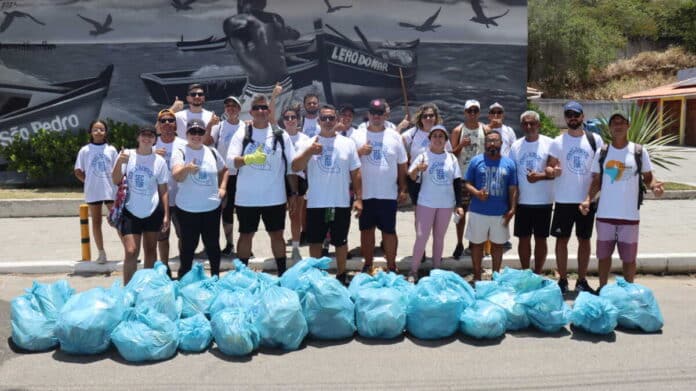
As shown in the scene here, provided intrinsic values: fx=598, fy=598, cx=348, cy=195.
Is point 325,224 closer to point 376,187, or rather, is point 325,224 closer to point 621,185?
point 376,187

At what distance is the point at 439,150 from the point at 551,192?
1227 millimetres

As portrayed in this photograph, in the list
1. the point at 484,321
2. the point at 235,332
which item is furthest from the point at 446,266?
the point at 235,332

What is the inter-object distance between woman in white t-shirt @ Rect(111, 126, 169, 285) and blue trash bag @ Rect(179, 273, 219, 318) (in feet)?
3.10

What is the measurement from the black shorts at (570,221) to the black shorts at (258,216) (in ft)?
9.22

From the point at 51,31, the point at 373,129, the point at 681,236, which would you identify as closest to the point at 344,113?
the point at 373,129

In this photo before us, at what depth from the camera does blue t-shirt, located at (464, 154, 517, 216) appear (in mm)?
6156

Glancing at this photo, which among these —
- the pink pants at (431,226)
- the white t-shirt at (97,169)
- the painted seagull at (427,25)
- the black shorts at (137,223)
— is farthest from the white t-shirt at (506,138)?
the painted seagull at (427,25)

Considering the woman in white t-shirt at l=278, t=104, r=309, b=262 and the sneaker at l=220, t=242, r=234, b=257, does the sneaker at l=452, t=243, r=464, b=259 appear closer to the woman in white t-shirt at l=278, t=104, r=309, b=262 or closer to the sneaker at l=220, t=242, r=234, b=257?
the woman in white t-shirt at l=278, t=104, r=309, b=262

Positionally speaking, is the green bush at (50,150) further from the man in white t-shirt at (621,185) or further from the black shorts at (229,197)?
the man in white t-shirt at (621,185)

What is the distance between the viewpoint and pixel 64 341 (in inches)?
179

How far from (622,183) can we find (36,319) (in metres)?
5.26

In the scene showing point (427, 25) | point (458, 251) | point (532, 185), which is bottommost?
point (458, 251)

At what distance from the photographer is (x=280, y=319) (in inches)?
181

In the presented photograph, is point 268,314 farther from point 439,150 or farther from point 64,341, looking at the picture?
point 439,150
